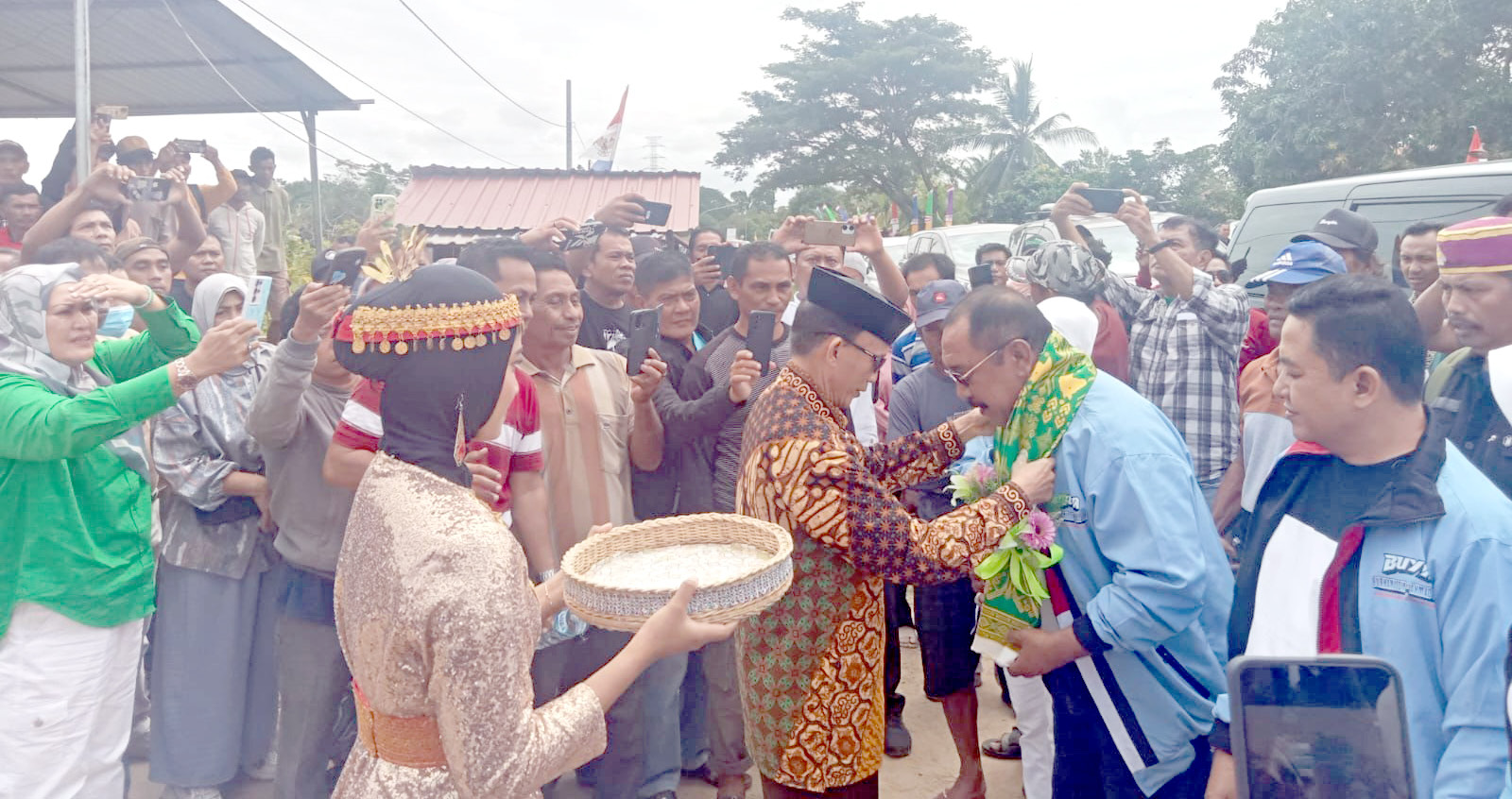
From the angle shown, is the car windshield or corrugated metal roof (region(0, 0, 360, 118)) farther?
the car windshield

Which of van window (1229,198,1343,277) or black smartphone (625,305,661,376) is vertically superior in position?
van window (1229,198,1343,277)

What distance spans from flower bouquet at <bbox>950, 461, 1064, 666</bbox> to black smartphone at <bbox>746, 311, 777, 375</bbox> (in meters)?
1.19

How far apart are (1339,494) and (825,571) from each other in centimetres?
132

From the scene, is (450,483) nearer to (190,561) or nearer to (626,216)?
(190,561)

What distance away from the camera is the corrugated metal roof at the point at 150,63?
36.4 feet

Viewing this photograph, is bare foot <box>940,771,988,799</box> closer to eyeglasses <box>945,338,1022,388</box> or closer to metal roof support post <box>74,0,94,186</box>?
eyeglasses <box>945,338,1022,388</box>

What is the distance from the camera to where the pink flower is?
8.75 ft

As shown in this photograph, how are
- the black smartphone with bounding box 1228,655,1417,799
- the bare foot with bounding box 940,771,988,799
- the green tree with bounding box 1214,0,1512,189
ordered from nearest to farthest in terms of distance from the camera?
the black smartphone with bounding box 1228,655,1417,799, the bare foot with bounding box 940,771,988,799, the green tree with bounding box 1214,0,1512,189

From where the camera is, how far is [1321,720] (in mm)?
1286

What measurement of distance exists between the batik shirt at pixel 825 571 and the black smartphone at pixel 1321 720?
4.46 feet

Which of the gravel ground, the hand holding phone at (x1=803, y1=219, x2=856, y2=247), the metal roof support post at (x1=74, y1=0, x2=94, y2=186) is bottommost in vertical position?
the gravel ground

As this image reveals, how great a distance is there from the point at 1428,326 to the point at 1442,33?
1830 centimetres

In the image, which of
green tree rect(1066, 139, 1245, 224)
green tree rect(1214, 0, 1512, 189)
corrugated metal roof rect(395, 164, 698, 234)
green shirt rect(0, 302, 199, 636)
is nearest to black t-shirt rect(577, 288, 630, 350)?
green shirt rect(0, 302, 199, 636)

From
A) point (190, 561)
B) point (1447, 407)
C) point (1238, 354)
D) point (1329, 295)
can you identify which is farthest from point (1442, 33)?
point (190, 561)
